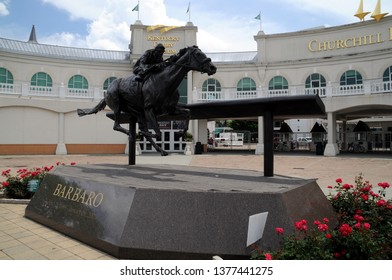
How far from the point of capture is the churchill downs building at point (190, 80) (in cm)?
2480

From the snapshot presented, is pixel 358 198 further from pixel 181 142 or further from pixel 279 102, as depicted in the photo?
pixel 181 142

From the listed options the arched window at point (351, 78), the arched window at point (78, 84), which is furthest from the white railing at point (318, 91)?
the arched window at point (78, 84)

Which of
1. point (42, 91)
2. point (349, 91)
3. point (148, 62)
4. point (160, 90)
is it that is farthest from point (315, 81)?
point (160, 90)

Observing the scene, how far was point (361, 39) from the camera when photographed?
26250 mm

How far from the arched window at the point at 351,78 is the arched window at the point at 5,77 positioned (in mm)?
28950

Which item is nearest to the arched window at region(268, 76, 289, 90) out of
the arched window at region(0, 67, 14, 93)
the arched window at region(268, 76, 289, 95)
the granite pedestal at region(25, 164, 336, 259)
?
the arched window at region(268, 76, 289, 95)

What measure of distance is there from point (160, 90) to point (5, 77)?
2574 cm

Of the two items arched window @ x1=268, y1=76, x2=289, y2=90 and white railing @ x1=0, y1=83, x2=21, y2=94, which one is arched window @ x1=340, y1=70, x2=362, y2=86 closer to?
arched window @ x1=268, y1=76, x2=289, y2=90

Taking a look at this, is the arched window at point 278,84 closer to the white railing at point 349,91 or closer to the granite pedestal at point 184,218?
the white railing at point 349,91

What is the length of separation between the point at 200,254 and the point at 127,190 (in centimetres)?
144

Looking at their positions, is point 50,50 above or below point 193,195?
above

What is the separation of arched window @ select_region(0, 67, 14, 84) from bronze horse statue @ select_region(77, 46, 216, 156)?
24.0m

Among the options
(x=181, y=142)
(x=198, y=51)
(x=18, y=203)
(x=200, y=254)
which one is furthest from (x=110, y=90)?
(x=181, y=142)

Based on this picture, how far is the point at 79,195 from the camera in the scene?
5.29 m
